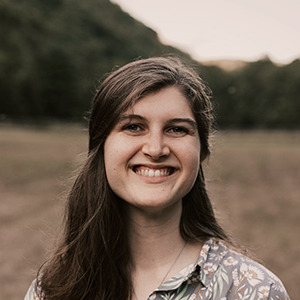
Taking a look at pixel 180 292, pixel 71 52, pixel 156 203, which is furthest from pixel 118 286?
pixel 71 52

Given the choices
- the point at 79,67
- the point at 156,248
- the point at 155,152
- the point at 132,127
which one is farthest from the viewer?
the point at 79,67

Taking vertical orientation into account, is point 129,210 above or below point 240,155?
above

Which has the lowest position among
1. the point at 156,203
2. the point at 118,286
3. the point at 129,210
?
the point at 118,286

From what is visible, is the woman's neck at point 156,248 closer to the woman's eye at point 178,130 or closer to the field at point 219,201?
the woman's eye at point 178,130

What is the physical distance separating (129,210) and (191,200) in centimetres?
31

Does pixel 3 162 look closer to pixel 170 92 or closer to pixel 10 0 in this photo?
pixel 170 92

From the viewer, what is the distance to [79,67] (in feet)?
165

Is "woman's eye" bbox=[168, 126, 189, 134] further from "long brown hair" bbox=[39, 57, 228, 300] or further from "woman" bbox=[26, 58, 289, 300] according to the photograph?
"long brown hair" bbox=[39, 57, 228, 300]

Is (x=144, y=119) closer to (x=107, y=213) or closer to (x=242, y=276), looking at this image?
(x=107, y=213)

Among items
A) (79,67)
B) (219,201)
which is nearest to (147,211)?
(219,201)

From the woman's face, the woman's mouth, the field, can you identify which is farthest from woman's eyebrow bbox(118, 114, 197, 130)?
the field

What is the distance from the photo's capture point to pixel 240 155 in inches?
698

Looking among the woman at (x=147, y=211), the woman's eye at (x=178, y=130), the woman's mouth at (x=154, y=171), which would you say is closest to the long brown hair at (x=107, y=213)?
the woman at (x=147, y=211)

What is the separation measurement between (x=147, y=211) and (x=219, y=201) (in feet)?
35.4
